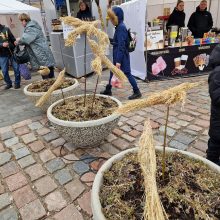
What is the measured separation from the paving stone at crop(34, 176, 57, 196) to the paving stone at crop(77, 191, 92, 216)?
1.34 feet

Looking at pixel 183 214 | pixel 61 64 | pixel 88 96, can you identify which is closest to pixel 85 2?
pixel 61 64

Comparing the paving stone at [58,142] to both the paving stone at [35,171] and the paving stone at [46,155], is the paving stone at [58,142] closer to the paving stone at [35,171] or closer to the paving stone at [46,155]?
the paving stone at [46,155]

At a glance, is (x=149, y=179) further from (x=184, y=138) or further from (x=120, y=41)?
(x=120, y=41)

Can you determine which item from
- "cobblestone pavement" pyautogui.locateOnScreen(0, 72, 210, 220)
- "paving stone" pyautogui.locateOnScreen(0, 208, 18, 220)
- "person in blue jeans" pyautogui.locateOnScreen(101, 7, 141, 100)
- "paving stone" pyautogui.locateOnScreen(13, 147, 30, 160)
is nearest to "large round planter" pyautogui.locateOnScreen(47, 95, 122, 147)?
"cobblestone pavement" pyautogui.locateOnScreen(0, 72, 210, 220)

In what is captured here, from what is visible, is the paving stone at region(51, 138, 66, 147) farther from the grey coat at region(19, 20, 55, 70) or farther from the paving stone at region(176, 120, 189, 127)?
the grey coat at region(19, 20, 55, 70)

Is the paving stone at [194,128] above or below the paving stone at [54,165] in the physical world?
above

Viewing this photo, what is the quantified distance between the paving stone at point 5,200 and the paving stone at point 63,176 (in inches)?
23.4

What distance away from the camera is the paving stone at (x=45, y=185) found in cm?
284

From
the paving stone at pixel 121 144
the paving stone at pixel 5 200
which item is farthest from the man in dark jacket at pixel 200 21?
the paving stone at pixel 5 200

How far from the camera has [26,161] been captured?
344 centimetres

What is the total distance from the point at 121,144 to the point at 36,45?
3728 millimetres

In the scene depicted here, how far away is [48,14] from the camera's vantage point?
873cm

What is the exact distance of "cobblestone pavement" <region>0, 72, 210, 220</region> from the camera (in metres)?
2.64

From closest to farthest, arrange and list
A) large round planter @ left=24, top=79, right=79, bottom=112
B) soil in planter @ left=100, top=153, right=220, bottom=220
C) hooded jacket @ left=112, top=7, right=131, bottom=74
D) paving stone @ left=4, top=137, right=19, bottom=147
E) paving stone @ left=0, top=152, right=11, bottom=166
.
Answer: soil in planter @ left=100, top=153, right=220, bottom=220
paving stone @ left=0, top=152, right=11, bottom=166
paving stone @ left=4, top=137, right=19, bottom=147
large round planter @ left=24, top=79, right=79, bottom=112
hooded jacket @ left=112, top=7, right=131, bottom=74
